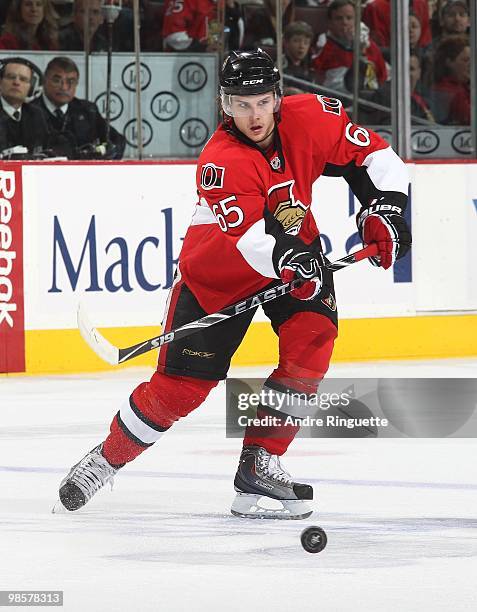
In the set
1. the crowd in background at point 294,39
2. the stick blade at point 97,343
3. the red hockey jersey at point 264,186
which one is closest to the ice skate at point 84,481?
the stick blade at point 97,343

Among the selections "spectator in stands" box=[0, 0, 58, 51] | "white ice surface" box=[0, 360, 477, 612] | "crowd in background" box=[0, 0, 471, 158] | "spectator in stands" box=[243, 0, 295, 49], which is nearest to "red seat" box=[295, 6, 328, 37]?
"crowd in background" box=[0, 0, 471, 158]

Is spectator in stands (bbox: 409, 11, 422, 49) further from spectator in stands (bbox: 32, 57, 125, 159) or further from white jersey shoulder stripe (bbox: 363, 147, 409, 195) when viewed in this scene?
white jersey shoulder stripe (bbox: 363, 147, 409, 195)

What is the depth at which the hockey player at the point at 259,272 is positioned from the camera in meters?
3.04

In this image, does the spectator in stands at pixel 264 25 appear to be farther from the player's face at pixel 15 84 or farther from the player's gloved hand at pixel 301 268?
the player's gloved hand at pixel 301 268

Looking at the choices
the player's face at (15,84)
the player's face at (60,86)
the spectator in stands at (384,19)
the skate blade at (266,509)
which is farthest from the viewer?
the spectator in stands at (384,19)

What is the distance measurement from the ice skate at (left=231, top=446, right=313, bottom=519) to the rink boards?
262 centimetres

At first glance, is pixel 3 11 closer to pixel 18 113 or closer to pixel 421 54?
pixel 18 113

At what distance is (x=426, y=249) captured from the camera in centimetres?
632

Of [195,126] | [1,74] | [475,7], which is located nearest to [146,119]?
[195,126]

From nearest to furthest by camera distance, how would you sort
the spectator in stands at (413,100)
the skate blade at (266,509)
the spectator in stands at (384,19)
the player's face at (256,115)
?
the player's face at (256,115) < the skate blade at (266,509) < the spectator in stands at (413,100) < the spectator in stands at (384,19)

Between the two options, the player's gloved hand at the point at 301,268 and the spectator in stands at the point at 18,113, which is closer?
the player's gloved hand at the point at 301,268

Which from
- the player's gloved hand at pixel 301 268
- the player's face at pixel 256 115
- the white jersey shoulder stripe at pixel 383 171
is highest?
the player's face at pixel 256 115

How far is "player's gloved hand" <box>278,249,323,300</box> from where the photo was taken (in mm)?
2900

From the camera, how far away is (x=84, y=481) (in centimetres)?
322
